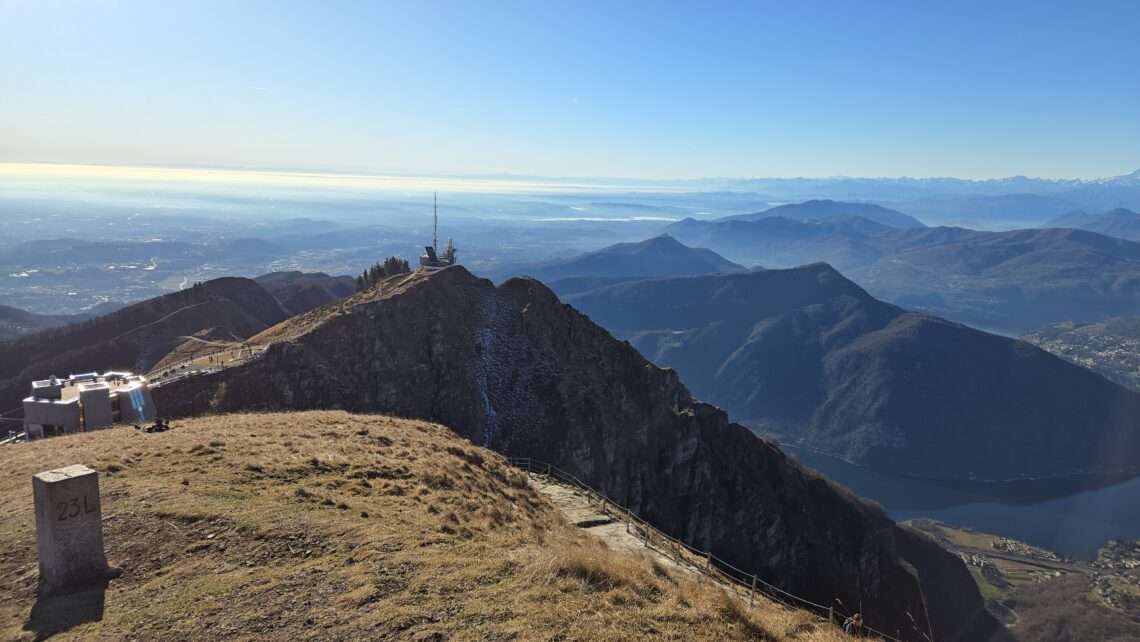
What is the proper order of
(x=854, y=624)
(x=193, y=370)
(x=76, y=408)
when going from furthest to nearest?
(x=193, y=370), (x=76, y=408), (x=854, y=624)

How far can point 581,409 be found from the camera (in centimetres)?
5494

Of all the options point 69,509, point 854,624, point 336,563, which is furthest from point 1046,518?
point 69,509

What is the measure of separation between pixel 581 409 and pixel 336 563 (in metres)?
40.7

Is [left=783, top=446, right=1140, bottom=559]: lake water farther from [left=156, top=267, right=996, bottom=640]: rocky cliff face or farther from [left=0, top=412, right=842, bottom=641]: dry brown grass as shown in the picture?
[left=0, top=412, right=842, bottom=641]: dry brown grass

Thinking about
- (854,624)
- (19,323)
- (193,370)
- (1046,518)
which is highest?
(854,624)

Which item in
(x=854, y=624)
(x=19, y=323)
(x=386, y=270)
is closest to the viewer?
(x=854, y=624)

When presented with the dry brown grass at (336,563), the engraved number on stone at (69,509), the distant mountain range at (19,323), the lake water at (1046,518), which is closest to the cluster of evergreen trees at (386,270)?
the dry brown grass at (336,563)

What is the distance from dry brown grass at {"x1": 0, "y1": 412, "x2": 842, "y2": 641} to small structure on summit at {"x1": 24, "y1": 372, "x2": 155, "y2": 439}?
9821 millimetres

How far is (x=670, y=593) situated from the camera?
13.7 meters

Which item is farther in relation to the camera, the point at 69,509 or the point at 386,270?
the point at 386,270

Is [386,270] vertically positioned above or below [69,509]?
below

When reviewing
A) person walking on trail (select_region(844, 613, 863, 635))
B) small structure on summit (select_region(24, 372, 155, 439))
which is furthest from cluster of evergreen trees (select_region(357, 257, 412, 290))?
person walking on trail (select_region(844, 613, 863, 635))

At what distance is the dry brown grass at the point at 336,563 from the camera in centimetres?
1229

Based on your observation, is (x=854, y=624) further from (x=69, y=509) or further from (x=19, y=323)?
(x=19, y=323)
